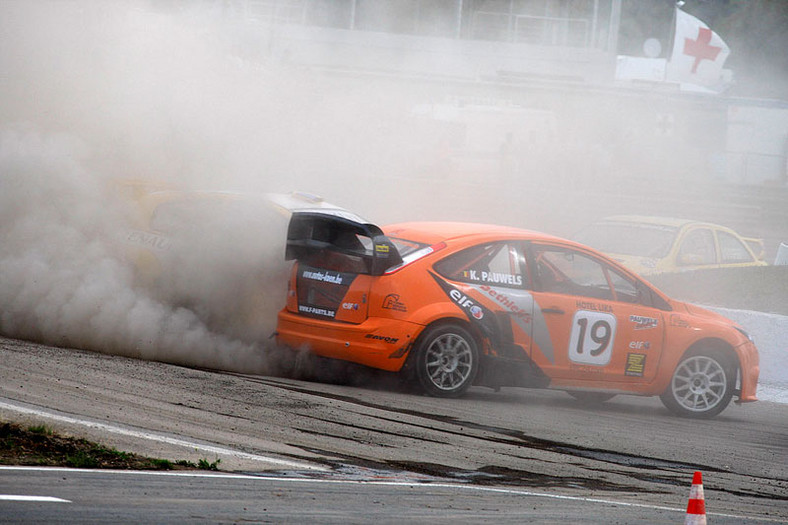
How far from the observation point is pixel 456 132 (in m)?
30.6

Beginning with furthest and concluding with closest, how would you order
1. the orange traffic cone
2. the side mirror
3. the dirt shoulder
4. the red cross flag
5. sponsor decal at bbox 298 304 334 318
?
the red cross flag < the side mirror < sponsor decal at bbox 298 304 334 318 < the dirt shoulder < the orange traffic cone

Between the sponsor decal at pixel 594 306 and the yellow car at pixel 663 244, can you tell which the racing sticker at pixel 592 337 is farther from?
the yellow car at pixel 663 244

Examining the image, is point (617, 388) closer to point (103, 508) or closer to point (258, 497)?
point (258, 497)

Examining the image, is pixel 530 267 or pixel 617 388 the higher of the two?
pixel 530 267

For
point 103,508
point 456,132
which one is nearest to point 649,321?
point 103,508

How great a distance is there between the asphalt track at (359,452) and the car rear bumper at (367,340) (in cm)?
28

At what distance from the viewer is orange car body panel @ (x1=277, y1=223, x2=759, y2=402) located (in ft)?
27.2

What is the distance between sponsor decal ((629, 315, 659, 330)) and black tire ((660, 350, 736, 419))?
461 mm

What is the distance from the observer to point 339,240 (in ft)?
28.2

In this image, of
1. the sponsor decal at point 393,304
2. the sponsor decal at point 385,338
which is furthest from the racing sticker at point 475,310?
the sponsor decal at point 385,338

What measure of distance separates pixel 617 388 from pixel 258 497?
16.1 feet

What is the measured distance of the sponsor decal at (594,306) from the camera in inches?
347

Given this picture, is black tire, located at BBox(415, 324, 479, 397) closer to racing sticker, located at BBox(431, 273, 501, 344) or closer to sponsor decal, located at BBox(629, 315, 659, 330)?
racing sticker, located at BBox(431, 273, 501, 344)

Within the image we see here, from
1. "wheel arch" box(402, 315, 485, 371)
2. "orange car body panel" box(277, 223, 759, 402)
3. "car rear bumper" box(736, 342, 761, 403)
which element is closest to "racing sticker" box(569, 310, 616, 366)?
"orange car body panel" box(277, 223, 759, 402)
